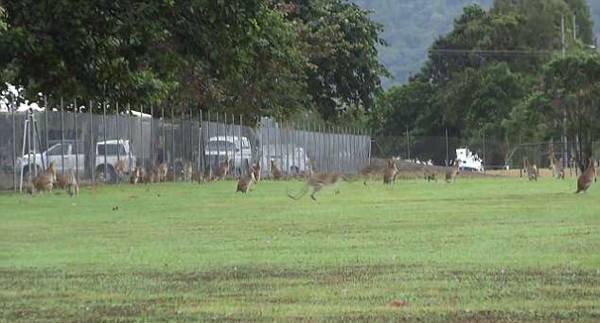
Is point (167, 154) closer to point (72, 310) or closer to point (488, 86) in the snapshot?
point (72, 310)

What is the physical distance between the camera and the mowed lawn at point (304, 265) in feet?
30.7

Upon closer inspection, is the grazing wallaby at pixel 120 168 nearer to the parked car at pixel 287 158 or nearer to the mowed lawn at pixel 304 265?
the parked car at pixel 287 158

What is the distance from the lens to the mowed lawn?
937 cm

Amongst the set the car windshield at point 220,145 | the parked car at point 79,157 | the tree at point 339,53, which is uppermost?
the tree at point 339,53

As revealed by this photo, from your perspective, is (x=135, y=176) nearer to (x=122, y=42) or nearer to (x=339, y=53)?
(x=122, y=42)

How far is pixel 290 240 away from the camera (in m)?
15.0

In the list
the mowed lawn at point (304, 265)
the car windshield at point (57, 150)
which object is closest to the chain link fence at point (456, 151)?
the car windshield at point (57, 150)

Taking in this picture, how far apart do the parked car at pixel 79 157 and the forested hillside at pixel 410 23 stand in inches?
4386

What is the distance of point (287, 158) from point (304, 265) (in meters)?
43.6

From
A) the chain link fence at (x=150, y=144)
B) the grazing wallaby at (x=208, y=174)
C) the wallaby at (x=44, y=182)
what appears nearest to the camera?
the wallaby at (x=44, y=182)

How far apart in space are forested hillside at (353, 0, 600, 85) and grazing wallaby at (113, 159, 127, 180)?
367ft

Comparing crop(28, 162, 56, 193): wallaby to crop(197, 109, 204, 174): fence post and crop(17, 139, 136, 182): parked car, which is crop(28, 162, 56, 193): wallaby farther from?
crop(197, 109, 204, 174): fence post

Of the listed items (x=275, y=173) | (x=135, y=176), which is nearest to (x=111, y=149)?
(x=135, y=176)

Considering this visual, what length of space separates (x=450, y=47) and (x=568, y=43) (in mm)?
15544
